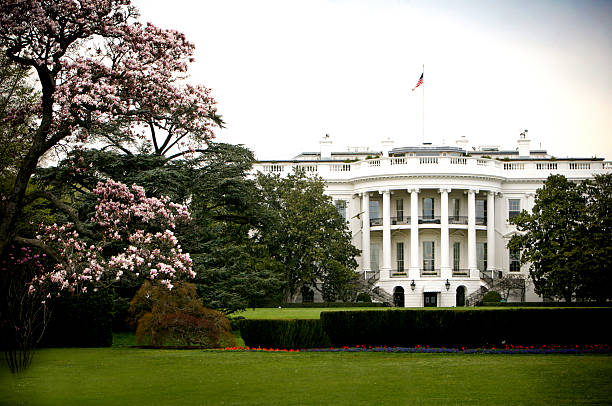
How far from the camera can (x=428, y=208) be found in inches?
2724

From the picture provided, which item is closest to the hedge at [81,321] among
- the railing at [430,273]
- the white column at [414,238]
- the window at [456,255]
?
the white column at [414,238]

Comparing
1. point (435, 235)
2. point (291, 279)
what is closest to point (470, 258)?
point (435, 235)

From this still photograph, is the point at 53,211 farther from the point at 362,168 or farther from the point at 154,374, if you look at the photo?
the point at 362,168

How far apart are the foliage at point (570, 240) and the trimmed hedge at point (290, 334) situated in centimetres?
3360

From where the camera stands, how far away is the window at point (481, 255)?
69312mm

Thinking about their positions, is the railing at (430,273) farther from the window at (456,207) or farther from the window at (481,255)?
the window at (456,207)

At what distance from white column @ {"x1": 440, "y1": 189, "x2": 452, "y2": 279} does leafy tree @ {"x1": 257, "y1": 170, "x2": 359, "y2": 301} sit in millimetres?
7804

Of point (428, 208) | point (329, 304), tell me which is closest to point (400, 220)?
point (428, 208)

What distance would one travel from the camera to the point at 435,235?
6844cm

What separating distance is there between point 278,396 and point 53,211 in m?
21.0

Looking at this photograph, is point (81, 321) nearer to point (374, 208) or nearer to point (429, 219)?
point (429, 219)

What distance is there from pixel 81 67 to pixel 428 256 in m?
52.2

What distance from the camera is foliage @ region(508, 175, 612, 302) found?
2121 inches

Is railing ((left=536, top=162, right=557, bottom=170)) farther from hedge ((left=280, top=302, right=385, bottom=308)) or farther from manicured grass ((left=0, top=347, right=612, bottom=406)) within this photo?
manicured grass ((left=0, top=347, right=612, bottom=406))
